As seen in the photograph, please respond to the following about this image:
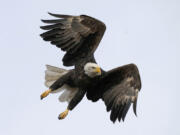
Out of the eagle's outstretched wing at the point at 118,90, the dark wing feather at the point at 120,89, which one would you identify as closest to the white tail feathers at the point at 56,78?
the eagle's outstretched wing at the point at 118,90

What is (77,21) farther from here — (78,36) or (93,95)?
(93,95)

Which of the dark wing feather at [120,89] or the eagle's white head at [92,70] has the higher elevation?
the eagle's white head at [92,70]

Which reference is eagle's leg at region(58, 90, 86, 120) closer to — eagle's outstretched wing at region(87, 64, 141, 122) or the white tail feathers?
eagle's outstretched wing at region(87, 64, 141, 122)

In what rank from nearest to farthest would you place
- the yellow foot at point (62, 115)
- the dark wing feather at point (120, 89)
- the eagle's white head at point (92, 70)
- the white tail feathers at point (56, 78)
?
1. the eagle's white head at point (92, 70)
2. the yellow foot at point (62, 115)
3. the dark wing feather at point (120, 89)
4. the white tail feathers at point (56, 78)

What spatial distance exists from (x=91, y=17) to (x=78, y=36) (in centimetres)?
46

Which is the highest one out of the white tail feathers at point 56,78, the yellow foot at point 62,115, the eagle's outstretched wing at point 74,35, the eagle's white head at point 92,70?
the eagle's outstretched wing at point 74,35

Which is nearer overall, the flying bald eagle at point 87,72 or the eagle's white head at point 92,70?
the eagle's white head at point 92,70

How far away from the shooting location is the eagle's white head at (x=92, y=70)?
10.7 m

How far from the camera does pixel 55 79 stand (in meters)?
11.7

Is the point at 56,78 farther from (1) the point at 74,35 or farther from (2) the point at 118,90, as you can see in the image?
(2) the point at 118,90

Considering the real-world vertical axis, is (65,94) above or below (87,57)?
below

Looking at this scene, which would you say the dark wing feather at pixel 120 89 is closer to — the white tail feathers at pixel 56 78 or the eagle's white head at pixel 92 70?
the eagle's white head at pixel 92 70

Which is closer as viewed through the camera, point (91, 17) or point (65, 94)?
point (91, 17)

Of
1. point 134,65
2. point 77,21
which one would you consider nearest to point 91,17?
point 77,21
